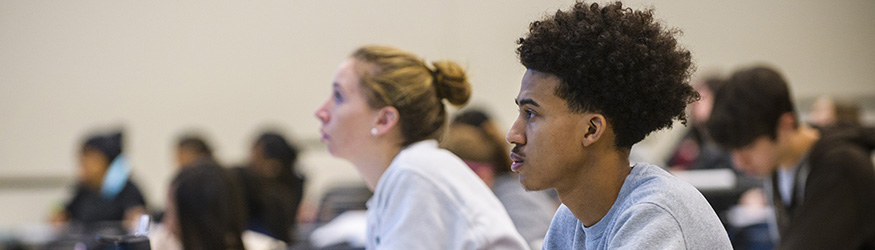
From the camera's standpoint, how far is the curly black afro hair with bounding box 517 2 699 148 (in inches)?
43.4

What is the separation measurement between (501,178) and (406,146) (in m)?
1.51

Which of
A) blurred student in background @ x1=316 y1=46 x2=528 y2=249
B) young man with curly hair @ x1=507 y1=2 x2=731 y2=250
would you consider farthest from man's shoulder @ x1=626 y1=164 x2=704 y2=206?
blurred student in background @ x1=316 y1=46 x2=528 y2=249

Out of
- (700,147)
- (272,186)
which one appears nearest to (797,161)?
(700,147)

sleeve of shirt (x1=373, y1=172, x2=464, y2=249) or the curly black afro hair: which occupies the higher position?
the curly black afro hair

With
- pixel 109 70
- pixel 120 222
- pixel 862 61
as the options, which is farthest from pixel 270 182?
pixel 862 61

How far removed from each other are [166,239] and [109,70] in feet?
14.5

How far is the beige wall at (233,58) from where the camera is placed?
6.38 metres

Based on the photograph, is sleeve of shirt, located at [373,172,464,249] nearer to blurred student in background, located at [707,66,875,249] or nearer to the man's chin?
the man's chin

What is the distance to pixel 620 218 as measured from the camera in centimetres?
109

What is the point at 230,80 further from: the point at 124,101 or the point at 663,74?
the point at 663,74

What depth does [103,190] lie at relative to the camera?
199 inches

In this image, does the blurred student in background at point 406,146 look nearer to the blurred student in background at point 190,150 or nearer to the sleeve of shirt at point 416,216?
the sleeve of shirt at point 416,216

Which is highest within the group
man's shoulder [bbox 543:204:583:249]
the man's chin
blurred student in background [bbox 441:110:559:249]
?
the man's chin

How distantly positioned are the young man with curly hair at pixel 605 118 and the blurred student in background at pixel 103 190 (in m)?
4.09
